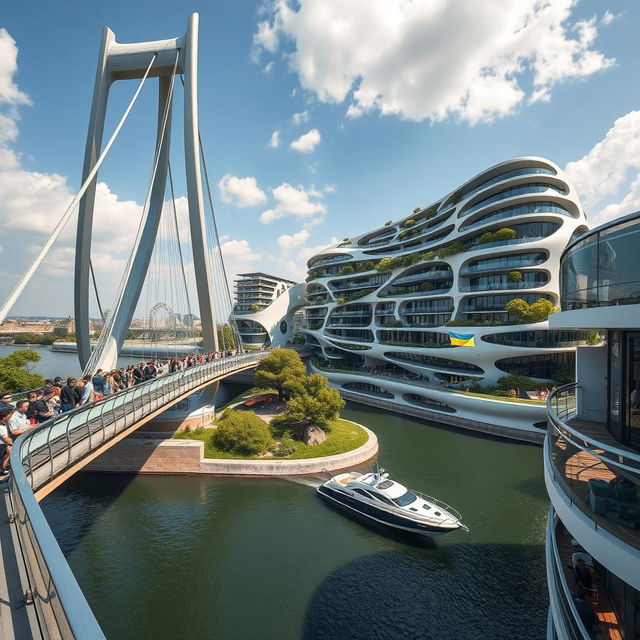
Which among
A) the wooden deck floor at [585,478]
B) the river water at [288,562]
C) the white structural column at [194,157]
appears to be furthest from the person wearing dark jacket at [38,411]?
the white structural column at [194,157]

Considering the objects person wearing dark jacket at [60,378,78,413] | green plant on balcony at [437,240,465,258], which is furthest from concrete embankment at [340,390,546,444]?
person wearing dark jacket at [60,378,78,413]

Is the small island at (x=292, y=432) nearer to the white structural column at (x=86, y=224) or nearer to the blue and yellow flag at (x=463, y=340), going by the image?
the white structural column at (x=86, y=224)

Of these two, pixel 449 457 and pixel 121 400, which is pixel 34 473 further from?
pixel 449 457

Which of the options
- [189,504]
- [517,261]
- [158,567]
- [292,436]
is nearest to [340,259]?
[517,261]

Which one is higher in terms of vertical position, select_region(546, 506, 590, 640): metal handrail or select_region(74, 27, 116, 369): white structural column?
select_region(74, 27, 116, 369): white structural column

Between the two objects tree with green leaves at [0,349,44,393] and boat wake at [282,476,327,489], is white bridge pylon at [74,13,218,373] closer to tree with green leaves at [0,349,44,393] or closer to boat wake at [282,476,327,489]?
tree with green leaves at [0,349,44,393]

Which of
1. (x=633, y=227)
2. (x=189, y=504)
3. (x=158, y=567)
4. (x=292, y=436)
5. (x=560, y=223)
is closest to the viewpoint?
(x=633, y=227)

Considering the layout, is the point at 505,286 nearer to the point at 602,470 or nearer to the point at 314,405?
the point at 314,405

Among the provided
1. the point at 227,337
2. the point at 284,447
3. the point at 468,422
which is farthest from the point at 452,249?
the point at 227,337
